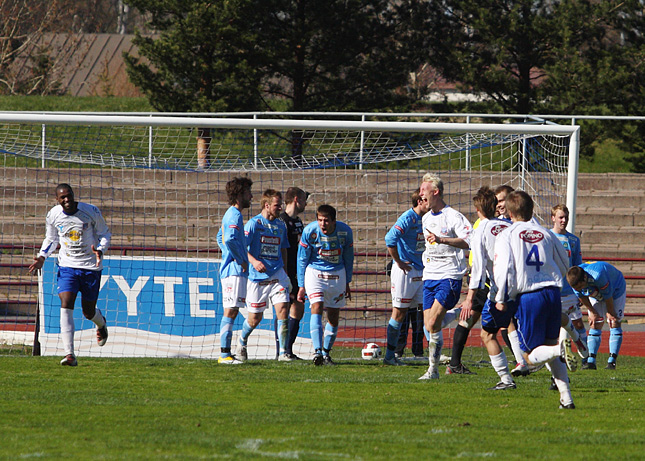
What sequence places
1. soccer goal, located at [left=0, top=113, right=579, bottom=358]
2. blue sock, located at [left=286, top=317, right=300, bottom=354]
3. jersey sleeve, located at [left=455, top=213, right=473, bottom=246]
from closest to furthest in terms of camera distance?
jersey sleeve, located at [left=455, top=213, right=473, bottom=246] → blue sock, located at [left=286, top=317, right=300, bottom=354] → soccer goal, located at [left=0, top=113, right=579, bottom=358]

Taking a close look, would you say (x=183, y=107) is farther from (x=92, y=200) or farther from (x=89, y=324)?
(x=89, y=324)

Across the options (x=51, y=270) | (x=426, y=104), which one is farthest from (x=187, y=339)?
(x=426, y=104)

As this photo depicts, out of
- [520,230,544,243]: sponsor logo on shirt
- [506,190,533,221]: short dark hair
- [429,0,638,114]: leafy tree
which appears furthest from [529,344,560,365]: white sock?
[429,0,638,114]: leafy tree

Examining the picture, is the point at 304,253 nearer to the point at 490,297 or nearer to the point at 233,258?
the point at 233,258

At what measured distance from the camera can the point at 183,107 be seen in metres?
21.5

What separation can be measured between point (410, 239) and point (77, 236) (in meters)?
3.89

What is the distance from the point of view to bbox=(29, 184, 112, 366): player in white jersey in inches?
384

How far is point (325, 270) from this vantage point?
1019 centimetres

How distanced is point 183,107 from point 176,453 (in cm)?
1725

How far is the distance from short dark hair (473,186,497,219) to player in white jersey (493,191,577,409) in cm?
152

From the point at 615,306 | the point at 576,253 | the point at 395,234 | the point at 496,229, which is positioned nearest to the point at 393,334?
the point at 395,234

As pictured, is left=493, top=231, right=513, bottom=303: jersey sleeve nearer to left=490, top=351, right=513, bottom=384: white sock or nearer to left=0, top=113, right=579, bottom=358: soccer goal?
left=490, top=351, right=513, bottom=384: white sock

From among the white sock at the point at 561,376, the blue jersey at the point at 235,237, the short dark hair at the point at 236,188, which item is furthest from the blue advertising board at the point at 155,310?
the white sock at the point at 561,376

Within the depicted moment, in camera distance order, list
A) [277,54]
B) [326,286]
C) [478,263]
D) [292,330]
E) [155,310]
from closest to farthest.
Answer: [478,263] → [326,286] → [292,330] → [155,310] → [277,54]
